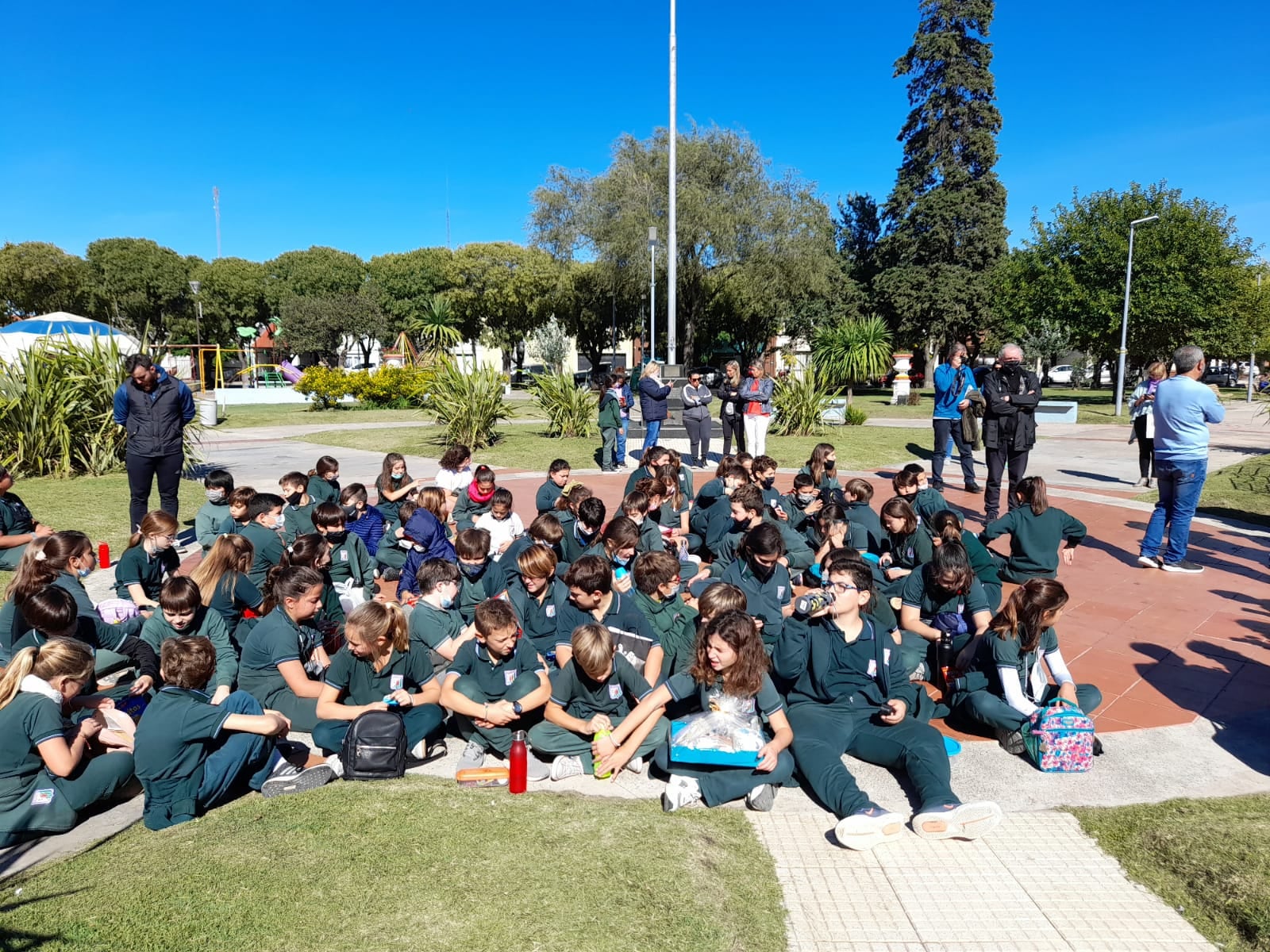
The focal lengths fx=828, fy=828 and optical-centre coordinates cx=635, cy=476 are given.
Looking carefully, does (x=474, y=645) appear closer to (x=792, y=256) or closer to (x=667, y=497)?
(x=667, y=497)

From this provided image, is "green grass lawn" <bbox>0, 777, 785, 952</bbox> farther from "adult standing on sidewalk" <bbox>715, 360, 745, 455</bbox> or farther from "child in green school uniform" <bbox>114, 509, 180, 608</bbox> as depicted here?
"adult standing on sidewalk" <bbox>715, 360, 745, 455</bbox>

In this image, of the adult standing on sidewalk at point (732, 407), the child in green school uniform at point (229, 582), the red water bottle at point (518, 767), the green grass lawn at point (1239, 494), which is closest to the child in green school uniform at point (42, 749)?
the child in green school uniform at point (229, 582)

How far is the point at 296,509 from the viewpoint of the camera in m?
7.18

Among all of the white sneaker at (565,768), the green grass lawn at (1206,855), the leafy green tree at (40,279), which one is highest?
the leafy green tree at (40,279)

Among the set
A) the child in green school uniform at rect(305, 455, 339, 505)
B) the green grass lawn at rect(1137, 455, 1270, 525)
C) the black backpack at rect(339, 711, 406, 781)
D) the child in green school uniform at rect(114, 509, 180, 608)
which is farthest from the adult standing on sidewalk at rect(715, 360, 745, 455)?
the black backpack at rect(339, 711, 406, 781)

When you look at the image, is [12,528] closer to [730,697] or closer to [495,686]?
[495,686]

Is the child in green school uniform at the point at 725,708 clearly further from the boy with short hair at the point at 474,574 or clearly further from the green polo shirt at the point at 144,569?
the green polo shirt at the point at 144,569

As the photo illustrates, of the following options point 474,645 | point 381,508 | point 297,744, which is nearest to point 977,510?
point 381,508

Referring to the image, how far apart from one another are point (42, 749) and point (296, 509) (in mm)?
3788

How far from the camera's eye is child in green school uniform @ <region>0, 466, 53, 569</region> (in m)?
6.93

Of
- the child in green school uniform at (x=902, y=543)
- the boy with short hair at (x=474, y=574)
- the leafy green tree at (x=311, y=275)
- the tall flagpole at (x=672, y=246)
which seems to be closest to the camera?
the boy with short hair at (x=474, y=574)

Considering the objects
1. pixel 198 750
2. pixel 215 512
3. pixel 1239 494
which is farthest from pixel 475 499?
pixel 1239 494

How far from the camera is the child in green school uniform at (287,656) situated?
4.48 meters

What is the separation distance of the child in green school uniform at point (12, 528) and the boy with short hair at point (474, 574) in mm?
3721
